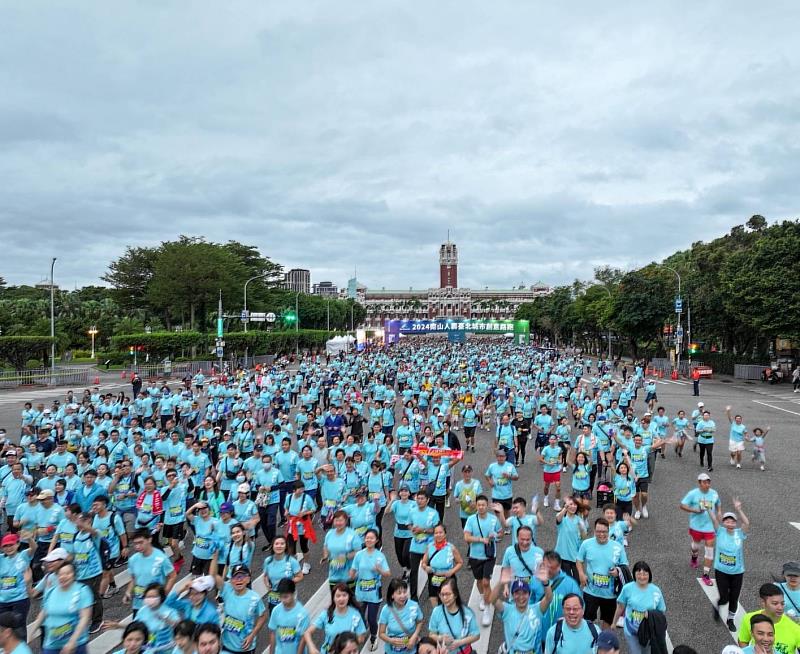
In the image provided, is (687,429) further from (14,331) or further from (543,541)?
(14,331)

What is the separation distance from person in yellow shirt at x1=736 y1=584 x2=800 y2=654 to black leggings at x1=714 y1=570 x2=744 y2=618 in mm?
1883

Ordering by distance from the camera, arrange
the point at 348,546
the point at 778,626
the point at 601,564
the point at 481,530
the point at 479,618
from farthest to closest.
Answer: the point at 479,618 < the point at 481,530 < the point at 348,546 < the point at 601,564 < the point at 778,626

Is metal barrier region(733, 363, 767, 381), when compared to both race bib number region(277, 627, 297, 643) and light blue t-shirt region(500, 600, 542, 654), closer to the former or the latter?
light blue t-shirt region(500, 600, 542, 654)

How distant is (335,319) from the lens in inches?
4008

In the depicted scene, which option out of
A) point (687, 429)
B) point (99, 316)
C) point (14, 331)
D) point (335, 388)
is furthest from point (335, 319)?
point (687, 429)

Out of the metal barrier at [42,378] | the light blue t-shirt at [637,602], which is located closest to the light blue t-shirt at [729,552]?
the light blue t-shirt at [637,602]

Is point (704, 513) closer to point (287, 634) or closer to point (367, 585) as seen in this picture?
point (367, 585)

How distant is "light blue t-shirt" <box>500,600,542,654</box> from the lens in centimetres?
464

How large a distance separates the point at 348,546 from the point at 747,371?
131ft

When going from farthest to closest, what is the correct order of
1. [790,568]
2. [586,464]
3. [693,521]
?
[586,464] < [693,521] < [790,568]

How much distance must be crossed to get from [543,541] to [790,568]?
439 centimetres

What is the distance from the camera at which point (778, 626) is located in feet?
15.1

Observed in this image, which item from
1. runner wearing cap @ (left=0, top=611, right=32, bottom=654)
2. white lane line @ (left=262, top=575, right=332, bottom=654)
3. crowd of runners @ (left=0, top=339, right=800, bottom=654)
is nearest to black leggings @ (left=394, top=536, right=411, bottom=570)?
crowd of runners @ (left=0, top=339, right=800, bottom=654)

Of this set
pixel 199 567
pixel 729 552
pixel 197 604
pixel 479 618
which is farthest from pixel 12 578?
pixel 729 552
